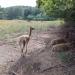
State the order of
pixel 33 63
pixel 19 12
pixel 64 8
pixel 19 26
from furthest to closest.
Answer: pixel 19 12
pixel 19 26
pixel 64 8
pixel 33 63

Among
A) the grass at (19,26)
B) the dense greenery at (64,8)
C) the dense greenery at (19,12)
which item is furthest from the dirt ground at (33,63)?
the dense greenery at (19,12)

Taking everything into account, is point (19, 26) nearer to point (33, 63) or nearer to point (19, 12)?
point (19, 12)

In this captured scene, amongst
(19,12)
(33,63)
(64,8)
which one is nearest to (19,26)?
(19,12)

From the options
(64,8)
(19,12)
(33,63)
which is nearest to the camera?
(33,63)

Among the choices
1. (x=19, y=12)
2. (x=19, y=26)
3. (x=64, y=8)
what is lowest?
(x=19, y=26)

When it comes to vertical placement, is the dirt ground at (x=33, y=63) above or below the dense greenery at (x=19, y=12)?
below

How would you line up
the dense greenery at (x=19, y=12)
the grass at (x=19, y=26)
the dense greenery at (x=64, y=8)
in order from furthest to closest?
the dense greenery at (x=19, y=12) → the grass at (x=19, y=26) → the dense greenery at (x=64, y=8)

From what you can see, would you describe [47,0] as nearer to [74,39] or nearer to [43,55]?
[74,39]

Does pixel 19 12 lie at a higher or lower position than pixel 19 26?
higher

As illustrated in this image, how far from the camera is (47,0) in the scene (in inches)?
437

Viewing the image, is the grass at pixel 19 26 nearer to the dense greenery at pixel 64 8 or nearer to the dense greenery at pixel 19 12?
the dense greenery at pixel 19 12

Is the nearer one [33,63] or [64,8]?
[33,63]

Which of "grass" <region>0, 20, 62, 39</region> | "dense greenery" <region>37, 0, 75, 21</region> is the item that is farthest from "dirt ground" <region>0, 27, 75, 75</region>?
"grass" <region>0, 20, 62, 39</region>

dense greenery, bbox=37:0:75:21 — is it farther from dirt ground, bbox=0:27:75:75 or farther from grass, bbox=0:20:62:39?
grass, bbox=0:20:62:39
